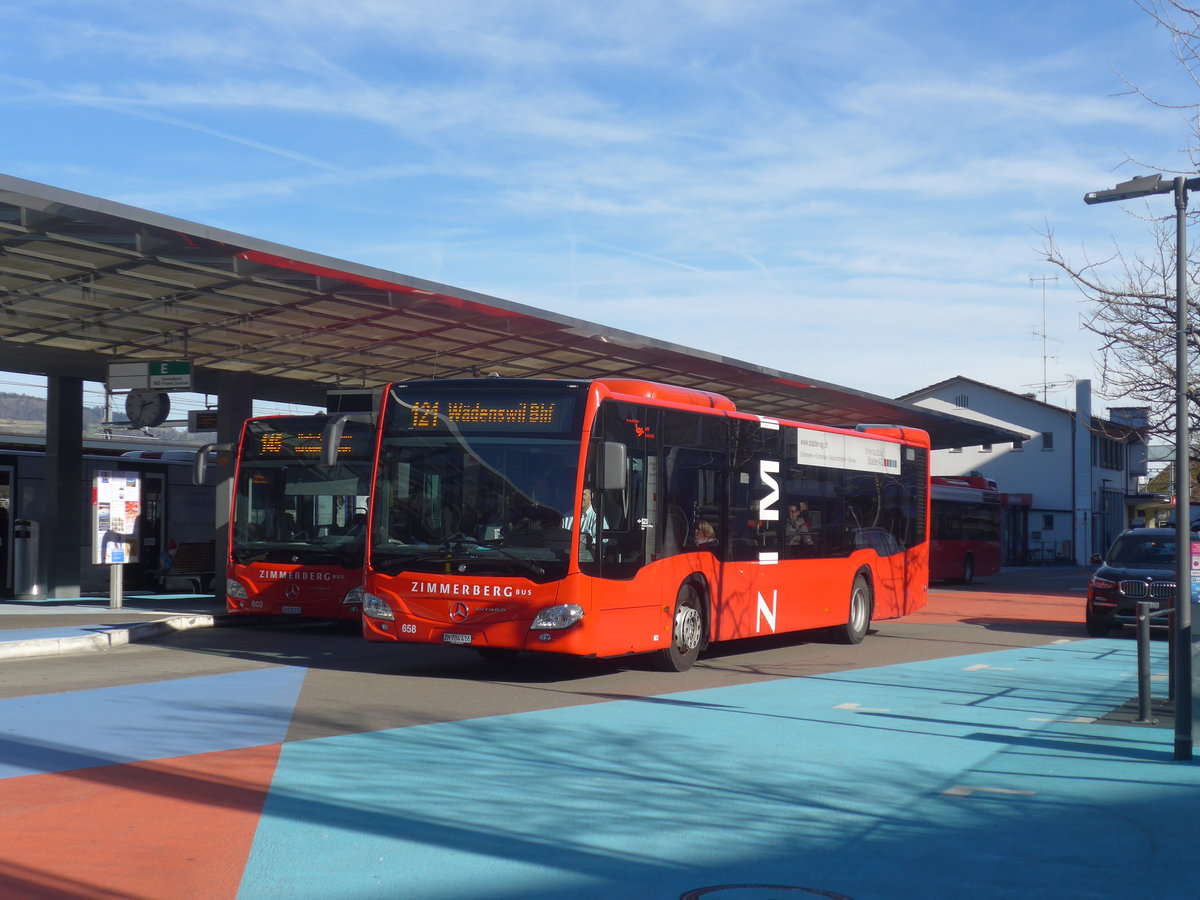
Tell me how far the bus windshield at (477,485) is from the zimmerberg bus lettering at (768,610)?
Result: 4.27 meters

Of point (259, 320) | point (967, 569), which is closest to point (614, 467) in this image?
point (259, 320)

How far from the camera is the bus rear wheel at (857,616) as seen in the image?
60.2 ft

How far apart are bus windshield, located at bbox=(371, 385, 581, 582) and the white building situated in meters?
55.6

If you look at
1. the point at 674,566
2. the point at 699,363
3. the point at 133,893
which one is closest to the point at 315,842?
the point at 133,893

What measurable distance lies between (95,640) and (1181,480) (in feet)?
41.6

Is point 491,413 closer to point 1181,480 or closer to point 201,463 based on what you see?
point 1181,480

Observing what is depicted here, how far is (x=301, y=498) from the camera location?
18422mm

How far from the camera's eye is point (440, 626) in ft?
41.3

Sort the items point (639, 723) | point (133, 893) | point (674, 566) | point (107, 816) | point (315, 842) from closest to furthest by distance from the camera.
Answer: point (133, 893)
point (315, 842)
point (107, 816)
point (639, 723)
point (674, 566)

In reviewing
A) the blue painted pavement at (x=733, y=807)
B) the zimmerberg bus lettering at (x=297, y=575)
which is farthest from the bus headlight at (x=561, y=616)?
the zimmerberg bus lettering at (x=297, y=575)

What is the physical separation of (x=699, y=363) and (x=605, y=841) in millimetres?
17189

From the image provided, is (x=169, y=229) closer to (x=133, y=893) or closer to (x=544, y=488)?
(x=544, y=488)

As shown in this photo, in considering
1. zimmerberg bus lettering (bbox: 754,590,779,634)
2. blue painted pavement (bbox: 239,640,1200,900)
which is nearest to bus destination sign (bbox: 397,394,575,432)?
blue painted pavement (bbox: 239,640,1200,900)

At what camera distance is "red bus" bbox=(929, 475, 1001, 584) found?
38438 mm
